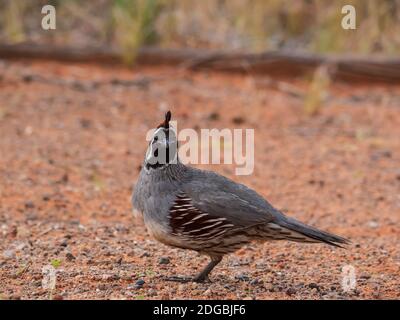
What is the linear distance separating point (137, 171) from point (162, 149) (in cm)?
309

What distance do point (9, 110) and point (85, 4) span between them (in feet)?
15.5

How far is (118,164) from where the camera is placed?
26.3 ft

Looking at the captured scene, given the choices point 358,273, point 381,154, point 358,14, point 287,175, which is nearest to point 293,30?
point 358,14

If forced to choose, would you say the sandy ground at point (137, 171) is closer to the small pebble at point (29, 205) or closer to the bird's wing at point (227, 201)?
the small pebble at point (29, 205)

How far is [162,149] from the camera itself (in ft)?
15.9

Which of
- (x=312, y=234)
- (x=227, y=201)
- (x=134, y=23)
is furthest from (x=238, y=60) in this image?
(x=312, y=234)

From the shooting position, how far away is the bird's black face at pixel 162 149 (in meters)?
4.68

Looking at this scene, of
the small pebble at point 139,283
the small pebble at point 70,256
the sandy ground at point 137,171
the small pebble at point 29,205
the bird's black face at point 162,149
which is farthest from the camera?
the small pebble at point 29,205

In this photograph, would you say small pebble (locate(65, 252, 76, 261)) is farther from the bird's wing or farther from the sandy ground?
the bird's wing

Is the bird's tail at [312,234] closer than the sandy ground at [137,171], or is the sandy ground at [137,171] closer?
the bird's tail at [312,234]

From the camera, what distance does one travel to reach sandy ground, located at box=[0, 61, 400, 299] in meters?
4.81

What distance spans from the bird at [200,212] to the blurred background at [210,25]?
666 cm

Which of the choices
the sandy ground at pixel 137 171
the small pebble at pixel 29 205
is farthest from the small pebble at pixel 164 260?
the small pebble at pixel 29 205
